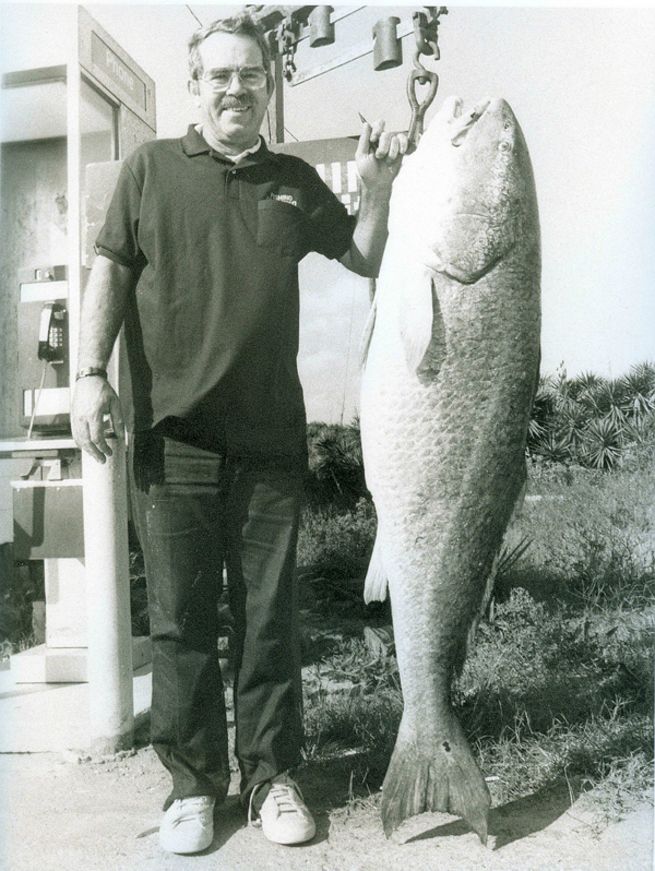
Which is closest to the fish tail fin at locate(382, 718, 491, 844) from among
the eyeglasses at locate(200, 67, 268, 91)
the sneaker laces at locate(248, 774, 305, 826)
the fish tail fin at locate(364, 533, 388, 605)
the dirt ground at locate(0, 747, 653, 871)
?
the dirt ground at locate(0, 747, 653, 871)

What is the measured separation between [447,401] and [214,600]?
3.42 ft

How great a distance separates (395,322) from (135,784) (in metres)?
2.03

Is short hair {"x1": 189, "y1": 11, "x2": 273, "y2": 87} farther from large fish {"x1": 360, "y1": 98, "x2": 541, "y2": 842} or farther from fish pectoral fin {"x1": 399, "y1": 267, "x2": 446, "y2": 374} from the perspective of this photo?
fish pectoral fin {"x1": 399, "y1": 267, "x2": 446, "y2": 374}

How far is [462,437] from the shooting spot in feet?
8.11

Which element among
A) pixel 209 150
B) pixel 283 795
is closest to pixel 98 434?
pixel 209 150

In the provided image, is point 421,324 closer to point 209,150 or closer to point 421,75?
point 421,75

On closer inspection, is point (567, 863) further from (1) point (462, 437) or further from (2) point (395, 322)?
(2) point (395, 322)

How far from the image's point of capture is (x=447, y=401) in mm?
2445

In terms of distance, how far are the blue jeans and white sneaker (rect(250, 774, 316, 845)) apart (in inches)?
2.4

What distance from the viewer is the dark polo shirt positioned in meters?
2.58

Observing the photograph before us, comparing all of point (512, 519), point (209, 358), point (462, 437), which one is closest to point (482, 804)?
point (512, 519)

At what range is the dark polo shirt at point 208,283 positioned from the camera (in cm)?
258

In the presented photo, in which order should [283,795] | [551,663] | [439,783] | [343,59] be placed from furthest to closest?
[551,663]
[343,59]
[283,795]
[439,783]

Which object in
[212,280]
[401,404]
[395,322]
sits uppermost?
[212,280]
